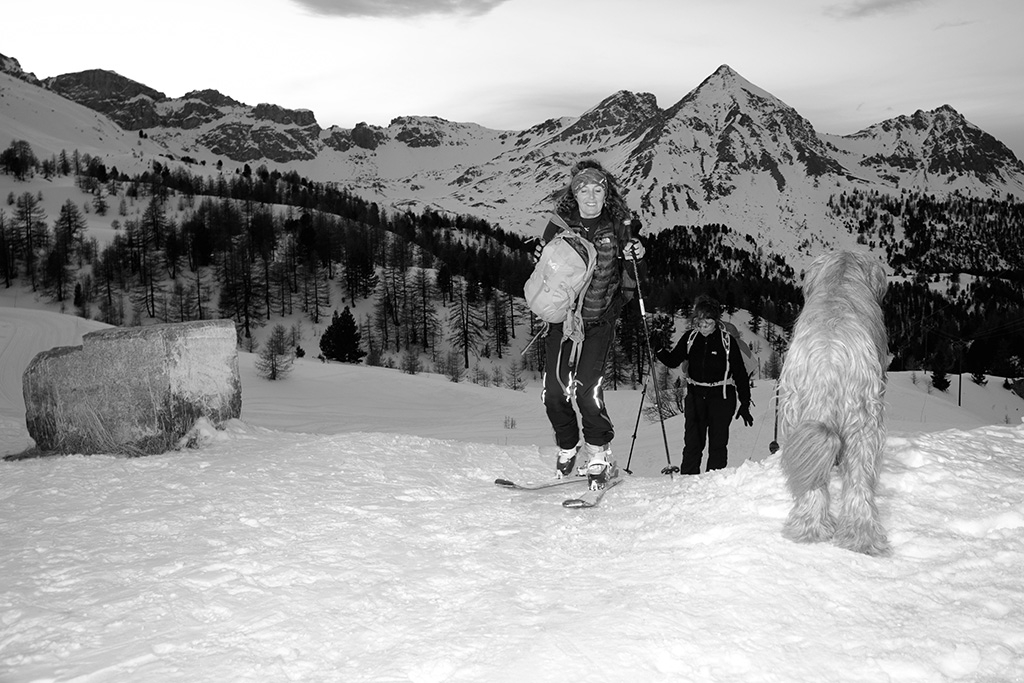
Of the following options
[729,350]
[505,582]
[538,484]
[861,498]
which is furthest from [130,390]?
[861,498]

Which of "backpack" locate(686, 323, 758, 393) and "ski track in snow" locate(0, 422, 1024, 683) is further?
"backpack" locate(686, 323, 758, 393)

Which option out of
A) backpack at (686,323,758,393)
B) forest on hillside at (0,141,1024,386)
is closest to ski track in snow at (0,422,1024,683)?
backpack at (686,323,758,393)

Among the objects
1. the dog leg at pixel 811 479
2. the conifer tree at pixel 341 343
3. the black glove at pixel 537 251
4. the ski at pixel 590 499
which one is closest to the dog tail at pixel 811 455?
the dog leg at pixel 811 479

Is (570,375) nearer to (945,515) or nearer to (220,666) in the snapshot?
(945,515)

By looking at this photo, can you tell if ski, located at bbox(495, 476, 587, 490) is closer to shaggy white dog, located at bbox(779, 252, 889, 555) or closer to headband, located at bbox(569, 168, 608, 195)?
shaggy white dog, located at bbox(779, 252, 889, 555)

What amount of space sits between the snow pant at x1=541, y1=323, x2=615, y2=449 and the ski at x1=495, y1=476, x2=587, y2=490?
0.45 m

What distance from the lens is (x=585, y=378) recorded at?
5.25 m

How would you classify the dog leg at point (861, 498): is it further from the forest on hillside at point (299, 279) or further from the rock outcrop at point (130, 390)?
the forest on hillside at point (299, 279)

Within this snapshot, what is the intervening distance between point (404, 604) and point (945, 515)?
3.15 metres

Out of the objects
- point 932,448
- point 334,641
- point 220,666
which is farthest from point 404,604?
point 932,448

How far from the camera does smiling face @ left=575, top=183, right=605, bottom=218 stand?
5414mm

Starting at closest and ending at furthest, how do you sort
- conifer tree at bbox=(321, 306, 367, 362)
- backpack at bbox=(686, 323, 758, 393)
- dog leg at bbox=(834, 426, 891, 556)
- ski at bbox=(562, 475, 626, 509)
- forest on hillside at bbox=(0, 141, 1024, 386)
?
dog leg at bbox=(834, 426, 891, 556)
ski at bbox=(562, 475, 626, 509)
backpack at bbox=(686, 323, 758, 393)
conifer tree at bbox=(321, 306, 367, 362)
forest on hillside at bbox=(0, 141, 1024, 386)

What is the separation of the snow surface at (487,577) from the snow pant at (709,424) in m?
1.96

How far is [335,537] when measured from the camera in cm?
405
